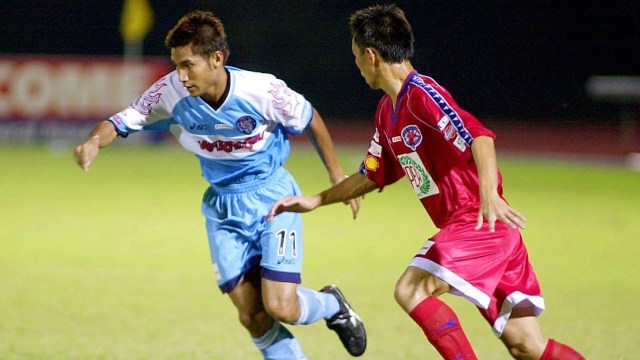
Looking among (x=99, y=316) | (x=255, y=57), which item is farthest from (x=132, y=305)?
(x=255, y=57)

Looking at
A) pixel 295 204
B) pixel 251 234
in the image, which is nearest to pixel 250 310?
pixel 251 234

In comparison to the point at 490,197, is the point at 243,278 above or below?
below

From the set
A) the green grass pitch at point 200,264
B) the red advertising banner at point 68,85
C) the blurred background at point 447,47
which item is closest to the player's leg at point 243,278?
the green grass pitch at point 200,264

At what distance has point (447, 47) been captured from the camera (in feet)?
77.0

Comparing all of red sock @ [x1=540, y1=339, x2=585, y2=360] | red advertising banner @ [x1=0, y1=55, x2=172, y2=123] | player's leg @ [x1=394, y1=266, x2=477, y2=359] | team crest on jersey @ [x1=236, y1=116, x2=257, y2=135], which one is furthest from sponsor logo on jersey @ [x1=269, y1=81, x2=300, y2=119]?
red advertising banner @ [x1=0, y1=55, x2=172, y2=123]

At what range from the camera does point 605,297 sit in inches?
294

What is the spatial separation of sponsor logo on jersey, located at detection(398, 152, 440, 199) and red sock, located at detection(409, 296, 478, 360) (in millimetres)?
536

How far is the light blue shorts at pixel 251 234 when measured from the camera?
5344 millimetres

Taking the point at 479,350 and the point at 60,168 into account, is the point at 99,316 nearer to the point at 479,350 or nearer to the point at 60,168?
the point at 479,350

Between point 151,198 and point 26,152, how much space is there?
17.0 ft

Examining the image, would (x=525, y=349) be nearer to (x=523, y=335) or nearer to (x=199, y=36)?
(x=523, y=335)

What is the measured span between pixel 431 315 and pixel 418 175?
65 centimetres

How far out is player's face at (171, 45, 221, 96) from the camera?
516 cm

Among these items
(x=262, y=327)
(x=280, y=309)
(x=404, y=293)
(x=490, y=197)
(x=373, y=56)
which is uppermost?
(x=373, y=56)
